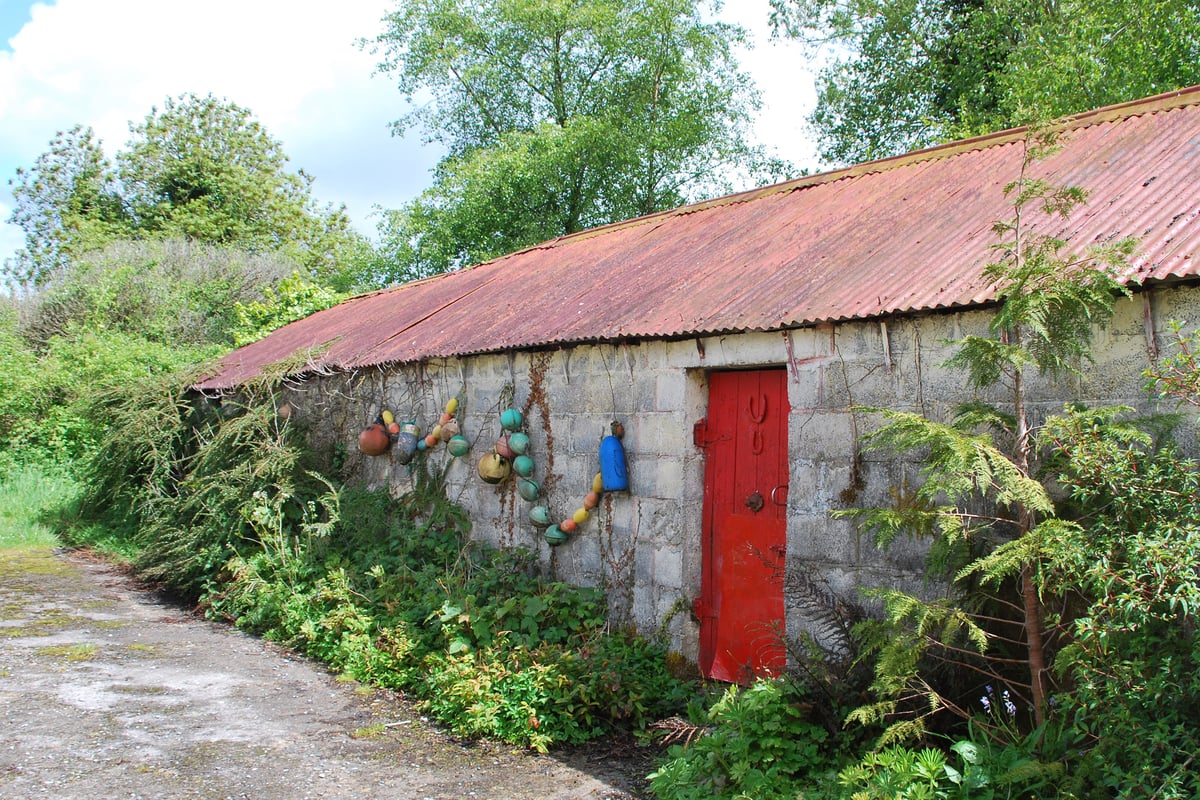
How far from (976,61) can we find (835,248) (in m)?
16.1

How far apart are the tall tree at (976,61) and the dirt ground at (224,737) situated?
981 centimetres

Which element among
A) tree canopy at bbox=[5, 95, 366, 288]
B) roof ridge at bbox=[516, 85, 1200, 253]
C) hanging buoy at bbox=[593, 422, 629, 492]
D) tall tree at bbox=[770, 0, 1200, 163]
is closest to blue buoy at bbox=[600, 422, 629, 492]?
hanging buoy at bbox=[593, 422, 629, 492]

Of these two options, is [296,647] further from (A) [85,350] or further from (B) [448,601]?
(A) [85,350]

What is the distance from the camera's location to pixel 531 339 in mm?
7355

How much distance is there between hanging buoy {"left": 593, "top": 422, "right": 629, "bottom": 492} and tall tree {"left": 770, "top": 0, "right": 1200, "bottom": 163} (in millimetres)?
7792

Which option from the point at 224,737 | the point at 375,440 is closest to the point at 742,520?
the point at 224,737

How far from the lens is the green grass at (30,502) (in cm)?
1365

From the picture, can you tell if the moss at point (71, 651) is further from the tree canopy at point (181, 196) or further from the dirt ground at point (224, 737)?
the tree canopy at point (181, 196)

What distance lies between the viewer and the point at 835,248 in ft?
21.5

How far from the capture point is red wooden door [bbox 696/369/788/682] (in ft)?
19.3

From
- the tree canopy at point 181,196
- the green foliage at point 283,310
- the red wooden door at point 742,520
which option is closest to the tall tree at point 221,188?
the tree canopy at point 181,196

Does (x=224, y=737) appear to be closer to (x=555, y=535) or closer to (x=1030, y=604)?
(x=555, y=535)

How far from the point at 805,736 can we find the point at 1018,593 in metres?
1.16

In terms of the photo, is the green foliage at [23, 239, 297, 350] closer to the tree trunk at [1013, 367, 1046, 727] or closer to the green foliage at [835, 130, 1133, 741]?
the green foliage at [835, 130, 1133, 741]
